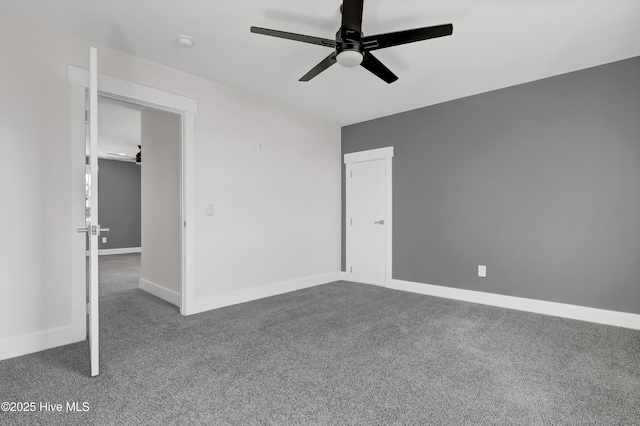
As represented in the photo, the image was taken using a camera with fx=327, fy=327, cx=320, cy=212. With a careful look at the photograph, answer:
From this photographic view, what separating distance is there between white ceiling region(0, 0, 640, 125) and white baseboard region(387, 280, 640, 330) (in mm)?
2414

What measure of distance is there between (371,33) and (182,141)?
84.7 inches

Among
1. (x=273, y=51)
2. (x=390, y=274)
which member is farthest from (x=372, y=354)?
(x=273, y=51)

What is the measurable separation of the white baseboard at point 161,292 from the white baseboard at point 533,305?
9.56 feet

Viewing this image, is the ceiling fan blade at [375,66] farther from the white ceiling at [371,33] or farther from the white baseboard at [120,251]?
the white baseboard at [120,251]

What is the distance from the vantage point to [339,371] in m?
2.18

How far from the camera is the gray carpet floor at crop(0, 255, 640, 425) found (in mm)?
1726

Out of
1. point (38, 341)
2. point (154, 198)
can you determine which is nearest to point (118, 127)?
point (154, 198)

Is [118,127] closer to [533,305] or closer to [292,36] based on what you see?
[292,36]

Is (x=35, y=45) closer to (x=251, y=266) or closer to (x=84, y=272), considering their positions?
(x=84, y=272)

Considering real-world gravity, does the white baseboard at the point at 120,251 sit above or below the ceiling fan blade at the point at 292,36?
below

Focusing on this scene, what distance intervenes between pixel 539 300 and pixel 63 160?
4724 millimetres

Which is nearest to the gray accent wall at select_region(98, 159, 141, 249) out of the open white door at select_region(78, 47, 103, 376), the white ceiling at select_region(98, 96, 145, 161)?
the white ceiling at select_region(98, 96, 145, 161)

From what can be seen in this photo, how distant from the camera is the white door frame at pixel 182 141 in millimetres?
2693

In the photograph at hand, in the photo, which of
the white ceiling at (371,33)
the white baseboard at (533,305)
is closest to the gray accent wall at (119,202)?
the white ceiling at (371,33)
